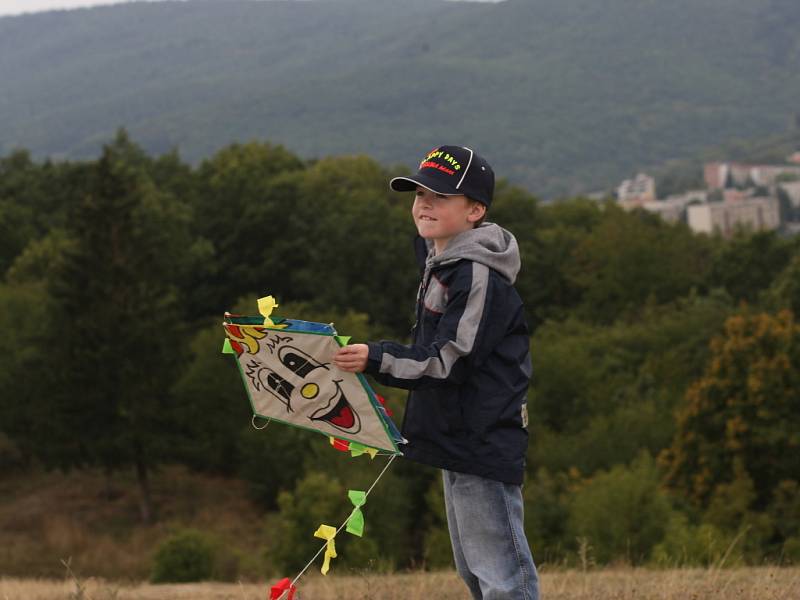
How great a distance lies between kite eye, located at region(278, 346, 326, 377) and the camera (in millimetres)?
5209

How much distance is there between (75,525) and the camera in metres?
42.9

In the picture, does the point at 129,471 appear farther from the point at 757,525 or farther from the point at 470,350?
the point at 470,350

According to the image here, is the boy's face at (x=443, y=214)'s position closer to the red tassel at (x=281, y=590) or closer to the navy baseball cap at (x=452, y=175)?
the navy baseball cap at (x=452, y=175)

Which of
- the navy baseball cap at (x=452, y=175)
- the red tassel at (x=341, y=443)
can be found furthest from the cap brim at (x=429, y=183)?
the red tassel at (x=341, y=443)

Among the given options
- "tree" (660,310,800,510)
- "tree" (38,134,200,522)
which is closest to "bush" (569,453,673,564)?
"tree" (660,310,800,510)

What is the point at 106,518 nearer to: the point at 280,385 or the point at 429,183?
the point at 280,385

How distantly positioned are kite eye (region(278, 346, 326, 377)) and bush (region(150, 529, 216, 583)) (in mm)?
27730

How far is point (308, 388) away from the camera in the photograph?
5324 millimetres

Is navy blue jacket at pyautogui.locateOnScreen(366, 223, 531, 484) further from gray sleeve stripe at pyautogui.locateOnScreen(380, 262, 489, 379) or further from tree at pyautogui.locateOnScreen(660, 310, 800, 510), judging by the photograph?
tree at pyautogui.locateOnScreen(660, 310, 800, 510)

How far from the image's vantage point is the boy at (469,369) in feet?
16.2

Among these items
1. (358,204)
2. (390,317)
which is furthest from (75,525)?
(358,204)

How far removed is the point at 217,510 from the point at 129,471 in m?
4.33

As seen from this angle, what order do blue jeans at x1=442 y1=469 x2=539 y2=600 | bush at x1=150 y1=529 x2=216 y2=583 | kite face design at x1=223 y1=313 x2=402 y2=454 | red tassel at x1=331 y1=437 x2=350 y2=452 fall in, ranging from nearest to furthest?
blue jeans at x1=442 y1=469 x2=539 y2=600 < kite face design at x1=223 y1=313 x2=402 y2=454 < red tassel at x1=331 y1=437 x2=350 y2=452 < bush at x1=150 y1=529 x2=216 y2=583

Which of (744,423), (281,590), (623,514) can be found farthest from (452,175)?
(744,423)
